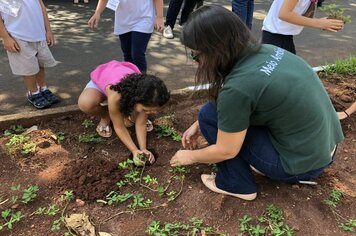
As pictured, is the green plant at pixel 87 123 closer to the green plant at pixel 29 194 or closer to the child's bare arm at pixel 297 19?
the green plant at pixel 29 194

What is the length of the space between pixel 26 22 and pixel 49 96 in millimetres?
700

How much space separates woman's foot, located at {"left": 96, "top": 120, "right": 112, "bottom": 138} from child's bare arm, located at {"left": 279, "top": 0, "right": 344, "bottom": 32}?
153cm

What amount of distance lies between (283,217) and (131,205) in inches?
34.1

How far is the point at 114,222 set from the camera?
7.14 feet

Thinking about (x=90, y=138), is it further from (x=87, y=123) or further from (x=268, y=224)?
(x=268, y=224)

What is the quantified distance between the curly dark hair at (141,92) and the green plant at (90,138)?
45 centimetres

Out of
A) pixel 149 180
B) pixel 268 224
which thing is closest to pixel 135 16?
pixel 149 180

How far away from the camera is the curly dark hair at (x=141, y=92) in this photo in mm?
2408

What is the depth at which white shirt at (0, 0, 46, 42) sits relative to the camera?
2971 millimetres

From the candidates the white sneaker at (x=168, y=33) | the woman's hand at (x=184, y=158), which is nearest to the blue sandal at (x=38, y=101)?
the woman's hand at (x=184, y=158)

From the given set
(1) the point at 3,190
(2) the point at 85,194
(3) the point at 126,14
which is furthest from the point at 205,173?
Answer: (3) the point at 126,14

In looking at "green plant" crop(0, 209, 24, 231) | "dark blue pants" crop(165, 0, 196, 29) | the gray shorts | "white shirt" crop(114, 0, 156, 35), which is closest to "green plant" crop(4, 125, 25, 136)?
the gray shorts

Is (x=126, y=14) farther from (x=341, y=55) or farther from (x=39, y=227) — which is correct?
(x=341, y=55)

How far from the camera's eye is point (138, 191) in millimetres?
2408
